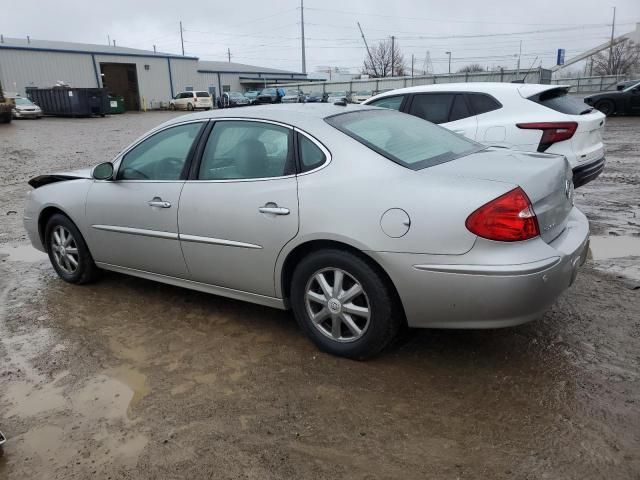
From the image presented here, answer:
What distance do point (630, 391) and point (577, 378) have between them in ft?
0.88

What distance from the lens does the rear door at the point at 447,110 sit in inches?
254

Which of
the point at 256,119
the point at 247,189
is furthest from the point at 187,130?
the point at 247,189

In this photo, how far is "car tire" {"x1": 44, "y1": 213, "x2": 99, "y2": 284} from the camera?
4785mm

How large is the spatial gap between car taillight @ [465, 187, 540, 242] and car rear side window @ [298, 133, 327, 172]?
3.37 feet

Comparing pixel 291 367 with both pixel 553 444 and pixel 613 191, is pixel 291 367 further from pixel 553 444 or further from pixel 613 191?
pixel 613 191

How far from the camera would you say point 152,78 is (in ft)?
177

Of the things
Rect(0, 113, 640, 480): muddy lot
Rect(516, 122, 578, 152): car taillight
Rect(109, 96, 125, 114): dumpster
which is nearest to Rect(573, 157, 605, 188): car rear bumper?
Rect(516, 122, 578, 152): car taillight

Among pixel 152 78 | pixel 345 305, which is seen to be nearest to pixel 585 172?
pixel 345 305

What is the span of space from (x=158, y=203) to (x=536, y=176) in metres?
2.62

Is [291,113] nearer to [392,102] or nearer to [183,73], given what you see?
[392,102]

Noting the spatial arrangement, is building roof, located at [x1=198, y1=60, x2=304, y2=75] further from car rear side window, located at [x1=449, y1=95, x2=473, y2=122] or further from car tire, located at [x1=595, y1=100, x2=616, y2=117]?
car rear side window, located at [x1=449, y1=95, x2=473, y2=122]

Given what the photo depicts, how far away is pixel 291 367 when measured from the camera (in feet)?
11.0

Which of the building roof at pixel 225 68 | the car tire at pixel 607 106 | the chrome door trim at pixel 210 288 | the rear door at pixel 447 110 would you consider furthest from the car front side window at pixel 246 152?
the building roof at pixel 225 68

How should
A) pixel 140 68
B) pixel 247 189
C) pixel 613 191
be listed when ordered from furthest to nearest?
pixel 140 68, pixel 613 191, pixel 247 189
